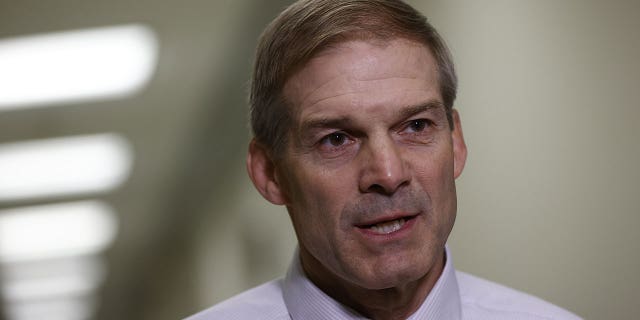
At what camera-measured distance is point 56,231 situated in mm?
3715

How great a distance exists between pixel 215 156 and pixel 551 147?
141 cm

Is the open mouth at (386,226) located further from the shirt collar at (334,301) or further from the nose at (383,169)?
the shirt collar at (334,301)

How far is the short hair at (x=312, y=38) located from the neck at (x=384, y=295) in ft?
0.98

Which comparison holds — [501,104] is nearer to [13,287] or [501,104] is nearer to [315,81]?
[315,81]

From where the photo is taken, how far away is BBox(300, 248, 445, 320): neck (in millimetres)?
1685

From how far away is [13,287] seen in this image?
3764 mm

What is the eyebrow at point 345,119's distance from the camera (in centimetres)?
160

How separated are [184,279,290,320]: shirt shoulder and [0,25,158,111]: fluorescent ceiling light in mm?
1825

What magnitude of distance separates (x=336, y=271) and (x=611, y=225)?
1633mm

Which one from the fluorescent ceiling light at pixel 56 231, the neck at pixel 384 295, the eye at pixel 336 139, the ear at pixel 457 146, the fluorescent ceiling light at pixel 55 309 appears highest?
the eye at pixel 336 139

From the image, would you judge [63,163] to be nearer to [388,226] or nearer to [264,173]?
[264,173]

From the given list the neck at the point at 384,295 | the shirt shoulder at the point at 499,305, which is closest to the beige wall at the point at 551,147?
the shirt shoulder at the point at 499,305

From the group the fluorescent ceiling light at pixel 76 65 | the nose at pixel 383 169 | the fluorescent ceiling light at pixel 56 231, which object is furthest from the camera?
the fluorescent ceiling light at pixel 56 231

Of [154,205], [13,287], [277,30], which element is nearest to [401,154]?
[277,30]
